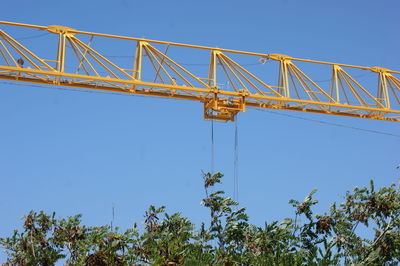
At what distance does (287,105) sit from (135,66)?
1086cm

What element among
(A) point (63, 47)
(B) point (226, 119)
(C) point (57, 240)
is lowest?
(C) point (57, 240)

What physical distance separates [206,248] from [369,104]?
32.2 meters

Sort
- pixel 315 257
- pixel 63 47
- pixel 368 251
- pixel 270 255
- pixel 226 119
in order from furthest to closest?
pixel 226 119, pixel 63 47, pixel 368 251, pixel 270 255, pixel 315 257

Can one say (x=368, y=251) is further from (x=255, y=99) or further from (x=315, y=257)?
(x=255, y=99)

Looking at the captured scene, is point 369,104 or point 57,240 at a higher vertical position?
point 369,104

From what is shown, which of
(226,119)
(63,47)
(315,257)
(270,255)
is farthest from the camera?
(226,119)

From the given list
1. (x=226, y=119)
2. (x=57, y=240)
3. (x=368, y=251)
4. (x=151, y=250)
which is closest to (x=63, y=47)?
(x=226, y=119)

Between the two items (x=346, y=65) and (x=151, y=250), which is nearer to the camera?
(x=151, y=250)

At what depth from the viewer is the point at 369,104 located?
48.6m

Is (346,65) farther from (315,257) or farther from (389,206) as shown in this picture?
(315,257)

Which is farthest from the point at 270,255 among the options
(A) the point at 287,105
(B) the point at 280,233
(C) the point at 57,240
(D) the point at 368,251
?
(A) the point at 287,105

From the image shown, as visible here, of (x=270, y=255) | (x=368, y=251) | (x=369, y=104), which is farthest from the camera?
(x=369, y=104)

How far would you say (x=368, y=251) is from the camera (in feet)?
61.1

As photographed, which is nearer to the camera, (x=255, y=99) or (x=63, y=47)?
(x=63, y=47)
